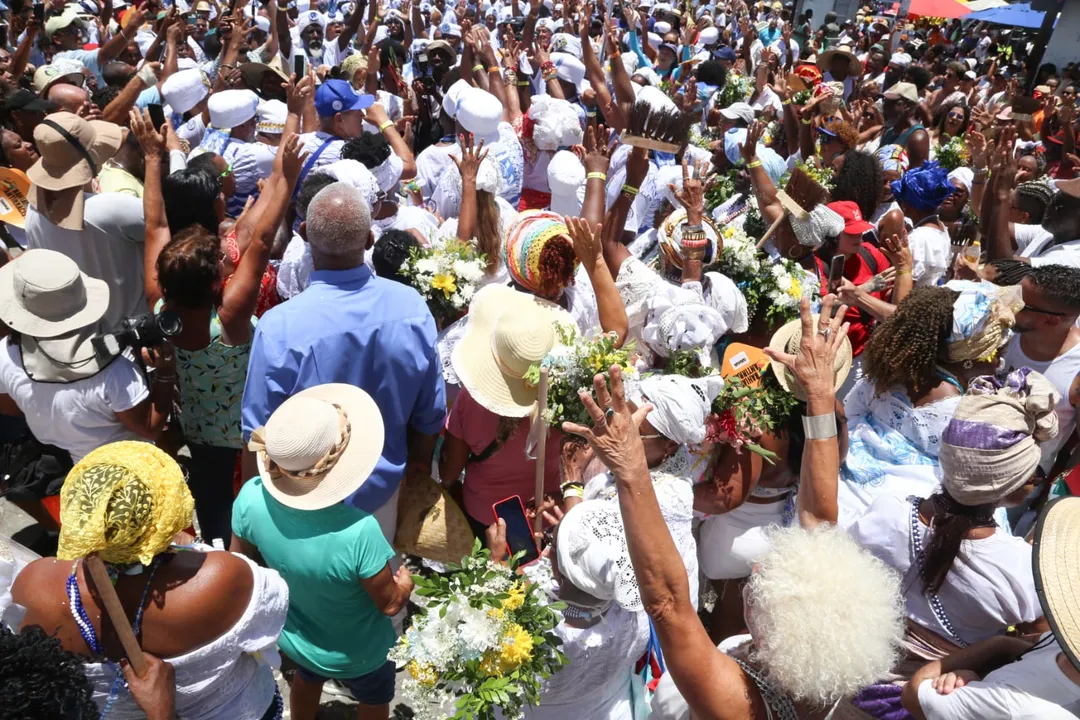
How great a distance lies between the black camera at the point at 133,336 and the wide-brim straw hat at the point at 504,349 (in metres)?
1.25

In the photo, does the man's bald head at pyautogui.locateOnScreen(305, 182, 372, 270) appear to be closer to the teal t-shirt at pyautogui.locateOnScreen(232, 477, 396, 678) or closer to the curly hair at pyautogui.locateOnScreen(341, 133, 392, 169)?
the teal t-shirt at pyautogui.locateOnScreen(232, 477, 396, 678)

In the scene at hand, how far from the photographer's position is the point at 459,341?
10.9 ft

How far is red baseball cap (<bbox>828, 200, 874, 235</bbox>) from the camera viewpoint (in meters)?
4.82

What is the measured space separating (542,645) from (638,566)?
20.3 inches

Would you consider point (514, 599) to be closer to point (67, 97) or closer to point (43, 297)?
point (43, 297)

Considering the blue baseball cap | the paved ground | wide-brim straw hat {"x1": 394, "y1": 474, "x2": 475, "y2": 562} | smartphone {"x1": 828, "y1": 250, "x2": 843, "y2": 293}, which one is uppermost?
the blue baseball cap

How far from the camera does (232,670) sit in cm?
235

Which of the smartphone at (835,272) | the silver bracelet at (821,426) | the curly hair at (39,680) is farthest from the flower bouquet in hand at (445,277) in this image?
the smartphone at (835,272)

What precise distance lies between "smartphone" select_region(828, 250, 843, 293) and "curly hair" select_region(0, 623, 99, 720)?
434 cm

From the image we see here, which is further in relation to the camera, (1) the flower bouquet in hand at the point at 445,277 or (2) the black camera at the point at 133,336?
(1) the flower bouquet in hand at the point at 445,277

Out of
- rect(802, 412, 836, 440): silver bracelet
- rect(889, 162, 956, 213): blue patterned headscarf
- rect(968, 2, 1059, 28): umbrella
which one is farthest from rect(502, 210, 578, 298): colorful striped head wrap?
rect(968, 2, 1059, 28): umbrella

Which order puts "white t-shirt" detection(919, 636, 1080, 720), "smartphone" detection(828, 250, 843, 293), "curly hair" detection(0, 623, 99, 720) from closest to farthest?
"curly hair" detection(0, 623, 99, 720) → "white t-shirt" detection(919, 636, 1080, 720) → "smartphone" detection(828, 250, 843, 293)

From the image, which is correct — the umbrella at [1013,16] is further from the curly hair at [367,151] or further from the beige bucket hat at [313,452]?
the beige bucket hat at [313,452]

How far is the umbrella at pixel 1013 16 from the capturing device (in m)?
18.4
